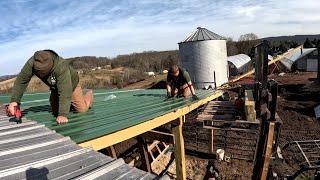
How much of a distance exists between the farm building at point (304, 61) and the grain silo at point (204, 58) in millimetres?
17413

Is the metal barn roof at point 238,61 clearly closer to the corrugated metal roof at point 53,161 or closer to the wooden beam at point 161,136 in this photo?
the wooden beam at point 161,136

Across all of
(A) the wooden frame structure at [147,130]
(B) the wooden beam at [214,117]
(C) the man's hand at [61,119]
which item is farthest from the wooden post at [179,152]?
(C) the man's hand at [61,119]

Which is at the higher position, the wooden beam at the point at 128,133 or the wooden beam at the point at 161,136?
the wooden beam at the point at 128,133

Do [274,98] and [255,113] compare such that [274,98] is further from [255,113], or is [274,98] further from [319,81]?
[319,81]

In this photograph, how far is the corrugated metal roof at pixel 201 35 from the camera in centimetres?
2478

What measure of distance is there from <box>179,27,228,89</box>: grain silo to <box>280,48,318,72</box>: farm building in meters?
17.4

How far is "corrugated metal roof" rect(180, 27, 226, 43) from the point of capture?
2478 centimetres

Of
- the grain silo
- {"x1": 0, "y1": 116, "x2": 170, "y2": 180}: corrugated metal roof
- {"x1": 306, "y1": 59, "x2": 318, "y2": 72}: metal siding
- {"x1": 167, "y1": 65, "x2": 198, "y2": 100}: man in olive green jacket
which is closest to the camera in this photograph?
{"x1": 0, "y1": 116, "x2": 170, "y2": 180}: corrugated metal roof

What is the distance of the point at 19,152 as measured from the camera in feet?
9.53

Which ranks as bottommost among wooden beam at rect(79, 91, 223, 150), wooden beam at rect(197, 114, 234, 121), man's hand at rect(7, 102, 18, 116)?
wooden beam at rect(197, 114, 234, 121)

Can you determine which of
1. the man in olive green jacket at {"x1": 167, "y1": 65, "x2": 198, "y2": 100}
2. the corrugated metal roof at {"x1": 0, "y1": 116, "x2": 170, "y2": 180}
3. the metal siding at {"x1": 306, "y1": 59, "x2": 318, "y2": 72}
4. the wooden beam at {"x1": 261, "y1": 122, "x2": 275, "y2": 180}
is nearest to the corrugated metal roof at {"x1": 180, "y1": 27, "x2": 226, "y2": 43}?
the man in olive green jacket at {"x1": 167, "y1": 65, "x2": 198, "y2": 100}

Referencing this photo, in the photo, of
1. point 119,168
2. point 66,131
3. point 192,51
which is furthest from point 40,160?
point 192,51

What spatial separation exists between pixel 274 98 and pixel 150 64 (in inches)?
2234

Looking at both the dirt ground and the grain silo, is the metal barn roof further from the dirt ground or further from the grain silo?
the grain silo
